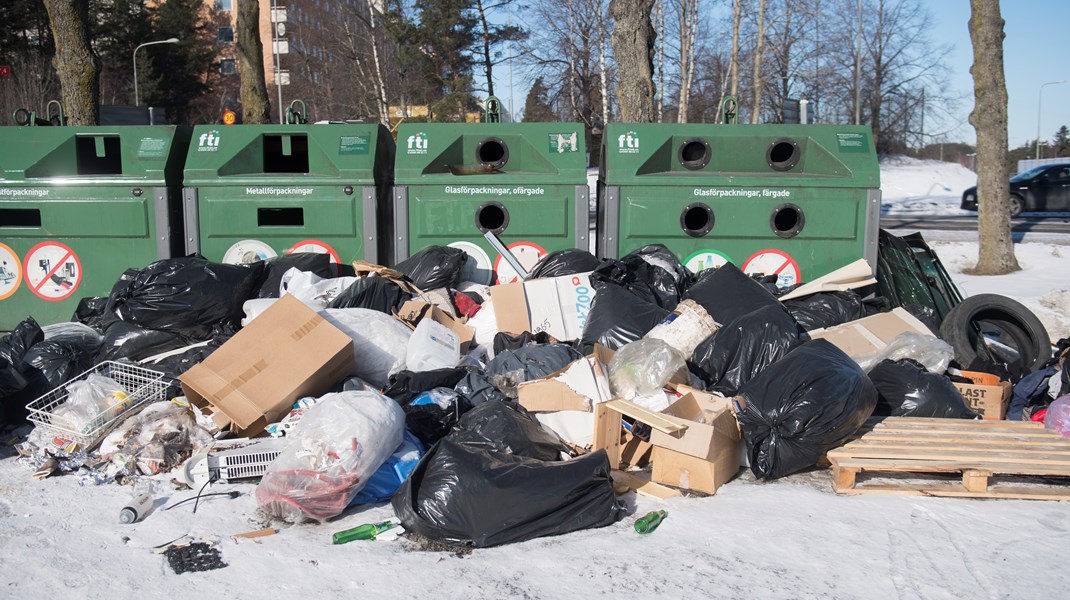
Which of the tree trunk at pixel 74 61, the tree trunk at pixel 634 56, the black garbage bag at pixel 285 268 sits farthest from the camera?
the tree trunk at pixel 634 56

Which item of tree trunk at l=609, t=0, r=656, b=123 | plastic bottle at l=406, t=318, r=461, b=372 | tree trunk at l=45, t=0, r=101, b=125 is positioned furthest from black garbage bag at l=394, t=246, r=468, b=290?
tree trunk at l=45, t=0, r=101, b=125

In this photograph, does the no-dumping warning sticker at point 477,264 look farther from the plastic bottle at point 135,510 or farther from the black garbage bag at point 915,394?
the plastic bottle at point 135,510

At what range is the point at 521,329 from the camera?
4.60 meters

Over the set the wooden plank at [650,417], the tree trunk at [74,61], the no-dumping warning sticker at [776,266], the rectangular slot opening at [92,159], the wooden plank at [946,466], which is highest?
the tree trunk at [74,61]

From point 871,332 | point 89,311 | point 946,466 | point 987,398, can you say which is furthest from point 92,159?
point 987,398

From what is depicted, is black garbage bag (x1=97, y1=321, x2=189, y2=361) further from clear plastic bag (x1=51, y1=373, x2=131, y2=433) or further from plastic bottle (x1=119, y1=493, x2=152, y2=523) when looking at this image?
plastic bottle (x1=119, y1=493, x2=152, y2=523)

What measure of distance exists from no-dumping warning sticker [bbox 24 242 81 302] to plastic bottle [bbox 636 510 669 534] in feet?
13.5

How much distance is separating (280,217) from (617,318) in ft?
8.04

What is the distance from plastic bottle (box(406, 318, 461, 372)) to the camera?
4.14 metres

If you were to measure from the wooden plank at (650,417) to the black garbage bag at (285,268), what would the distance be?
92.0 inches

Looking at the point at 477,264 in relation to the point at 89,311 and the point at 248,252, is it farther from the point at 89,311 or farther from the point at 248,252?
the point at 89,311

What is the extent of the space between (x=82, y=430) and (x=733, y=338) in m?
2.97

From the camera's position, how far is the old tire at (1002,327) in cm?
471

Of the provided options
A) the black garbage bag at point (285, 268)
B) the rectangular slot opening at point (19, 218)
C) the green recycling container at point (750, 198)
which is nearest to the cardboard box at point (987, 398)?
the green recycling container at point (750, 198)
